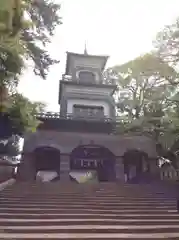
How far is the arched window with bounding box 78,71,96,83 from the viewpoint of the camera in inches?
802

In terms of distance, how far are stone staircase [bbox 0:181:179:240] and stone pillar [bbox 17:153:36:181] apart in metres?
6.79

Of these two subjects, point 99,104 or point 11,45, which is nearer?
point 11,45

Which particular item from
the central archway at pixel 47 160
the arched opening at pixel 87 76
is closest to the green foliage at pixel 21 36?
the central archway at pixel 47 160

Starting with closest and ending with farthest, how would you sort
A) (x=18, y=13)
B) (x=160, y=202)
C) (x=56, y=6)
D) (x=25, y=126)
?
(x=18, y=13) < (x=25, y=126) < (x=160, y=202) < (x=56, y=6)

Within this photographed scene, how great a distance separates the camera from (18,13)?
3854mm

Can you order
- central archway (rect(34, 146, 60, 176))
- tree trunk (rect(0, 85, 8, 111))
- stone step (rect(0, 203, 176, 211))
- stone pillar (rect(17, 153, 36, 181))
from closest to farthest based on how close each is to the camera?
tree trunk (rect(0, 85, 8, 111)) → stone step (rect(0, 203, 176, 211)) → stone pillar (rect(17, 153, 36, 181)) → central archway (rect(34, 146, 60, 176))

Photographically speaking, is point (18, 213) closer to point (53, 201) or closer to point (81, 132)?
point (53, 201)

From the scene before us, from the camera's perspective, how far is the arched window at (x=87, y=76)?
20.4m
